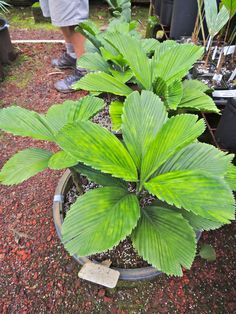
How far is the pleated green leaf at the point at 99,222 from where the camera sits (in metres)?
0.68

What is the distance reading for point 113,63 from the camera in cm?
141

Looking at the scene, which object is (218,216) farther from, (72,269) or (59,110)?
(72,269)

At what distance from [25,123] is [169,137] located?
0.49 metres

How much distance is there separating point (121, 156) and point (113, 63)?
81cm

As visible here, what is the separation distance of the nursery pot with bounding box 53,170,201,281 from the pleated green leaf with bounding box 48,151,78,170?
1.33 ft

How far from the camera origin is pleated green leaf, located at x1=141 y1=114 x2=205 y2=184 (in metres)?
0.69

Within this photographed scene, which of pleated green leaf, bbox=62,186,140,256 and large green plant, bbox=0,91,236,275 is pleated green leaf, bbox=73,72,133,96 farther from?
pleated green leaf, bbox=62,186,140,256

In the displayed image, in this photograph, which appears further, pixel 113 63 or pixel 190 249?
pixel 113 63

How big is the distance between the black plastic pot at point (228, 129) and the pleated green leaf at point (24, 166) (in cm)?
92

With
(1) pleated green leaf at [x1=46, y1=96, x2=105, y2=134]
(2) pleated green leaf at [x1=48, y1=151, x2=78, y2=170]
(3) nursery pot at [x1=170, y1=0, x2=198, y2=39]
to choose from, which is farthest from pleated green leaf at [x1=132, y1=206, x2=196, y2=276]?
(3) nursery pot at [x1=170, y1=0, x2=198, y2=39]

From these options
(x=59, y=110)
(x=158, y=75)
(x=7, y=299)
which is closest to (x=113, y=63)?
(x=158, y=75)

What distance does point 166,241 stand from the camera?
0.76 meters

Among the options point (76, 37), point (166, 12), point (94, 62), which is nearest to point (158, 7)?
point (166, 12)

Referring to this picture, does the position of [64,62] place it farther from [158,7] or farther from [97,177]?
[97,177]
